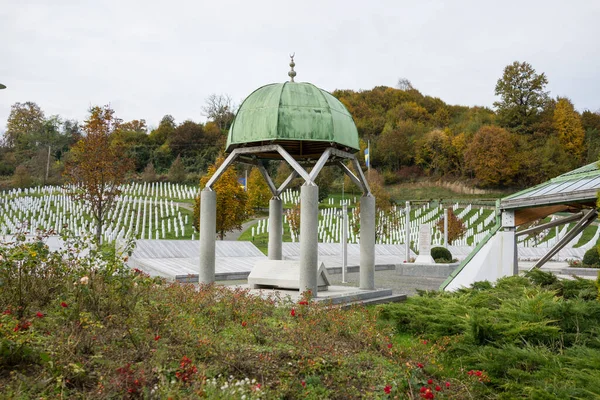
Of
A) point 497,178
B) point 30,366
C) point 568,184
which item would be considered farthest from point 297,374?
point 497,178

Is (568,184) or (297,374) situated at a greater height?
(568,184)

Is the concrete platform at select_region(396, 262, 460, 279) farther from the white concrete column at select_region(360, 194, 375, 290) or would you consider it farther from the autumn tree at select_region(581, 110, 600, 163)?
the autumn tree at select_region(581, 110, 600, 163)

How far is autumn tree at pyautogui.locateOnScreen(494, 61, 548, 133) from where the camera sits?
65.6m

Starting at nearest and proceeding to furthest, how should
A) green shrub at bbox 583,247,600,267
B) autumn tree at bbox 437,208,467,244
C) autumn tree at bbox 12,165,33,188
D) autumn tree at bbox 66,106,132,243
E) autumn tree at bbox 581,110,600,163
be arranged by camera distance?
autumn tree at bbox 66,106,132,243 → green shrub at bbox 583,247,600,267 → autumn tree at bbox 437,208,467,244 → autumn tree at bbox 12,165,33,188 → autumn tree at bbox 581,110,600,163

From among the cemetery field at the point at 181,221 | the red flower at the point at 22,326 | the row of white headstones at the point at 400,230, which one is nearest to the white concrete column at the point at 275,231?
the red flower at the point at 22,326

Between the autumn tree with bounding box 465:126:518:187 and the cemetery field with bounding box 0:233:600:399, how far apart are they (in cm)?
5563

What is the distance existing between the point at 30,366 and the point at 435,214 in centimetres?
3961

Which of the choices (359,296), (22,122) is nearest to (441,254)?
(359,296)

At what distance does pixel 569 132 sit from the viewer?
65.0 meters

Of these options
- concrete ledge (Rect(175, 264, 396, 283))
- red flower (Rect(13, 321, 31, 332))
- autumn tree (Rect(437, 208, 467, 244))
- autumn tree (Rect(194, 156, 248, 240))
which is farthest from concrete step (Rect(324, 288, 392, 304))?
autumn tree (Rect(437, 208, 467, 244))

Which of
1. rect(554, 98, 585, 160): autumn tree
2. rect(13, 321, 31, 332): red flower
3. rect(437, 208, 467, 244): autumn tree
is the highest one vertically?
rect(554, 98, 585, 160): autumn tree

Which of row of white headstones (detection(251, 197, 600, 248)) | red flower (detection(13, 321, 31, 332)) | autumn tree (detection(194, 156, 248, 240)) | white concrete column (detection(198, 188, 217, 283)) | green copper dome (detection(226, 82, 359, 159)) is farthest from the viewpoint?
row of white headstones (detection(251, 197, 600, 248))

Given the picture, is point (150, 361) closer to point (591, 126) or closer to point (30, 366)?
point (30, 366)

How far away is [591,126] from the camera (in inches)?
2795
